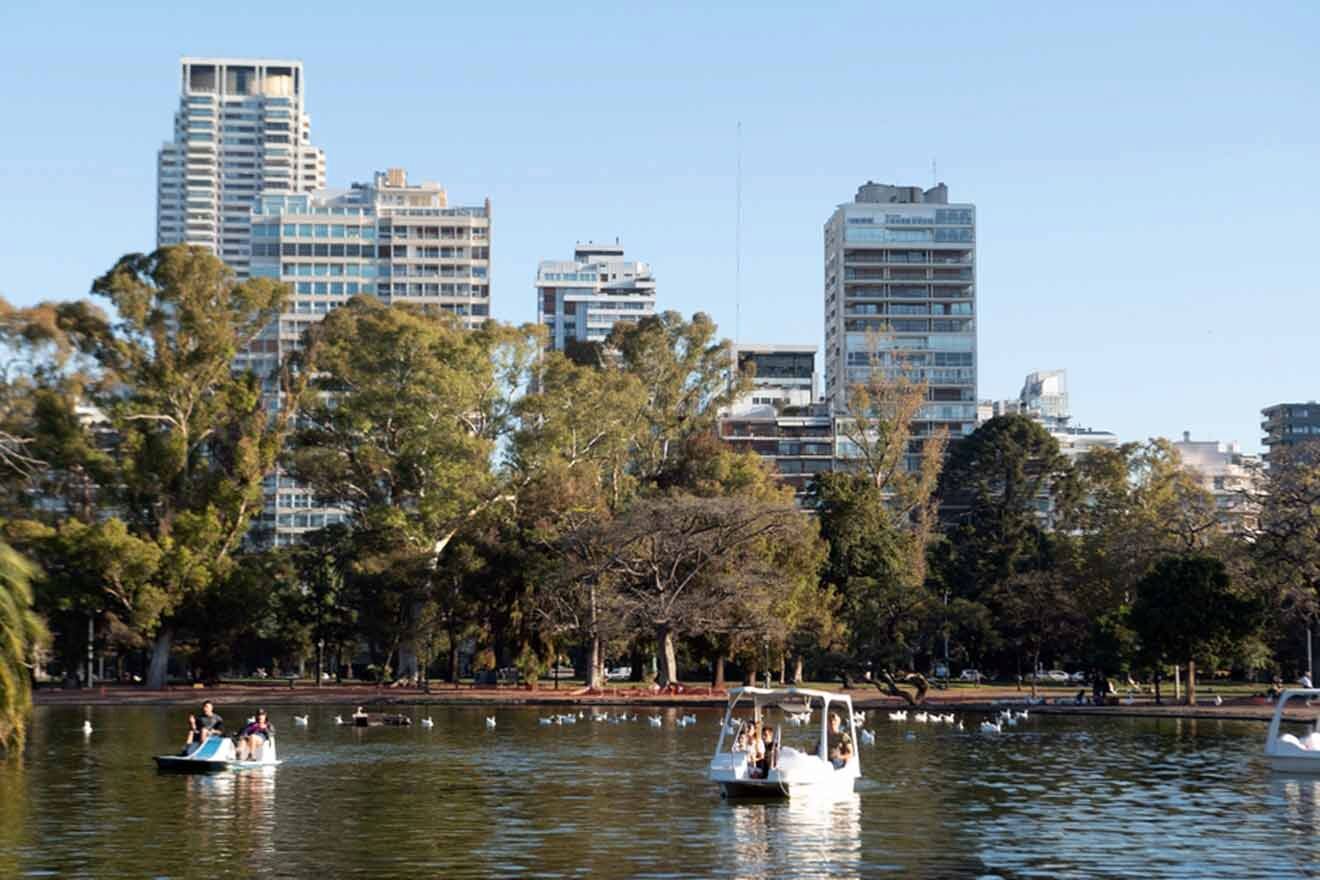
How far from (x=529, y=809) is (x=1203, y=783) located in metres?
18.9

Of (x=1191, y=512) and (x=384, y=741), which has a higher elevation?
(x=1191, y=512)

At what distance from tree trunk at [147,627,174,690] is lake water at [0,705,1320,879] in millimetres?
39406

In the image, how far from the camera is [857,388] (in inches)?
5305

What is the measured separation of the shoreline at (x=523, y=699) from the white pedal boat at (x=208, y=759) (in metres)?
39.9

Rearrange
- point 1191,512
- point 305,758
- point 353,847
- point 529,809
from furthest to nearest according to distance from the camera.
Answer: point 1191,512, point 305,758, point 529,809, point 353,847

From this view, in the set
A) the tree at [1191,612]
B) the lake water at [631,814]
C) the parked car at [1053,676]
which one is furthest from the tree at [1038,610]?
the lake water at [631,814]

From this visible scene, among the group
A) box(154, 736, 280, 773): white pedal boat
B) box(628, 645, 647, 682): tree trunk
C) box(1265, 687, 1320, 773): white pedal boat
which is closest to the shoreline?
box(628, 645, 647, 682): tree trunk

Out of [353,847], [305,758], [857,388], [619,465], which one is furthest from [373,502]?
[353,847]

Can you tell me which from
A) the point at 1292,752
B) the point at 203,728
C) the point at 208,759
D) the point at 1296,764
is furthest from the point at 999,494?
the point at 208,759

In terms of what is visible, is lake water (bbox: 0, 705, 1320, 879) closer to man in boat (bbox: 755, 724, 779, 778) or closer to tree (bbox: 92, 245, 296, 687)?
man in boat (bbox: 755, 724, 779, 778)

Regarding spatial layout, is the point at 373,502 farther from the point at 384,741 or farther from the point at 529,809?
the point at 529,809

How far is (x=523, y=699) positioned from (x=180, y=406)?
2750 centimetres

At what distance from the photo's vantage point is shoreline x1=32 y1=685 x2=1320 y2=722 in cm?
8356

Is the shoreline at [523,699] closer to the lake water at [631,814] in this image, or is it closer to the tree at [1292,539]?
the tree at [1292,539]
